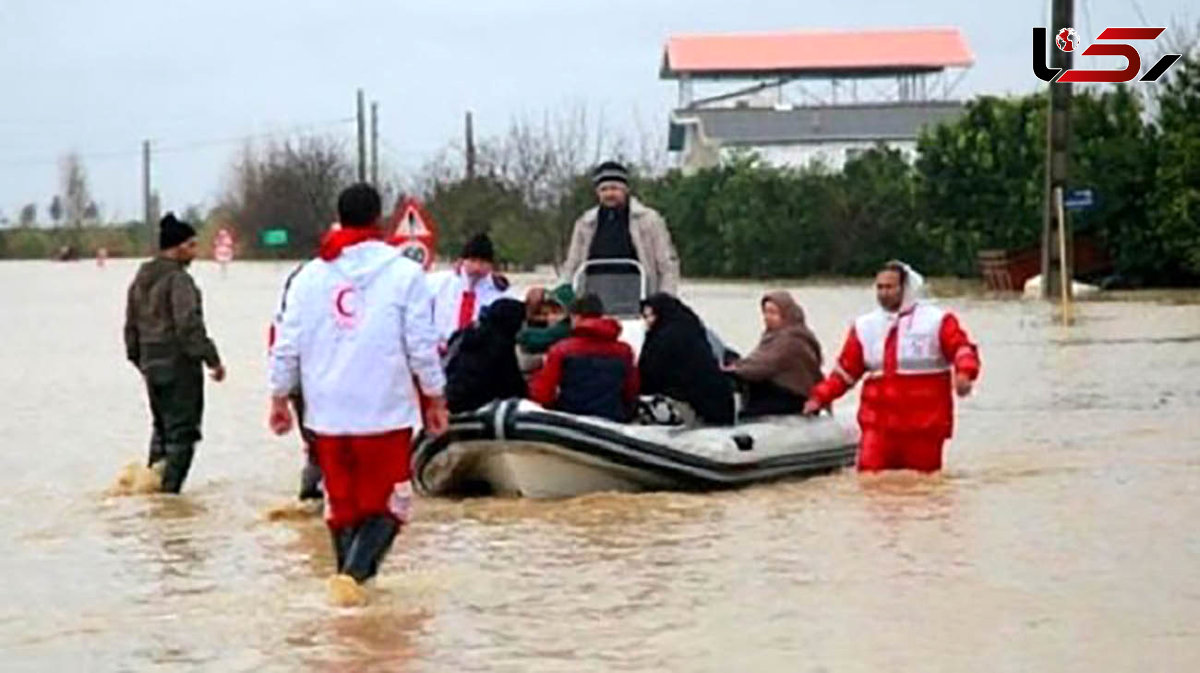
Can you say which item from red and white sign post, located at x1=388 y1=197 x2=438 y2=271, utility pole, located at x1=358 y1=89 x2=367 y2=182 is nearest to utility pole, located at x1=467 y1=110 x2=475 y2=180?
utility pole, located at x1=358 y1=89 x2=367 y2=182

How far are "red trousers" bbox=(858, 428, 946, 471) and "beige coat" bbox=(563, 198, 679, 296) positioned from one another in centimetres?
225

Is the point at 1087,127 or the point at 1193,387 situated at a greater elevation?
the point at 1087,127

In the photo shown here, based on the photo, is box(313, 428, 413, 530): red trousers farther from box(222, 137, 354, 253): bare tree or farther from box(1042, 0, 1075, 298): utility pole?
box(222, 137, 354, 253): bare tree

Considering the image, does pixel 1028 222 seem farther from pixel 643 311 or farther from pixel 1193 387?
pixel 643 311

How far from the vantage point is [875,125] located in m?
88.9

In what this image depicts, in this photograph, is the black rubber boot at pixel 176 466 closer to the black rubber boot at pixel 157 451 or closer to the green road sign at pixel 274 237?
the black rubber boot at pixel 157 451

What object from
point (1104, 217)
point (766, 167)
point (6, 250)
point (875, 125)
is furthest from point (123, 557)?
point (6, 250)

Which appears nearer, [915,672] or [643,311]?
[915,672]

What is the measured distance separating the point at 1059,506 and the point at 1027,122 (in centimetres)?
3985

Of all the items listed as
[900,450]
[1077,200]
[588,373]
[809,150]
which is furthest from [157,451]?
[809,150]

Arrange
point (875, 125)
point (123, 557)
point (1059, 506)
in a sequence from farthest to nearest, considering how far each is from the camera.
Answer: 1. point (875, 125)
2. point (1059, 506)
3. point (123, 557)

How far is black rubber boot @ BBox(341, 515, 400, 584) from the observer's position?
10.7 m

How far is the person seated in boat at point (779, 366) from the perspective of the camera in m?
16.4

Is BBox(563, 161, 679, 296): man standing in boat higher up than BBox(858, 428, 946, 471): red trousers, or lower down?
higher up
